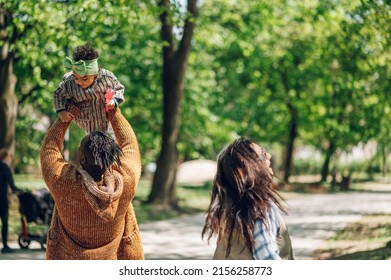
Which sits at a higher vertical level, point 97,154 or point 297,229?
point 97,154

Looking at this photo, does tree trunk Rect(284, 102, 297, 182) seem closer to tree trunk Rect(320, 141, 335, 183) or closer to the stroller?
tree trunk Rect(320, 141, 335, 183)

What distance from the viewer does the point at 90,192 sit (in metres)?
3.52

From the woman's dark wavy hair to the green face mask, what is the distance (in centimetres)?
108

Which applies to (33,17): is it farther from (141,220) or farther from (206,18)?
(206,18)

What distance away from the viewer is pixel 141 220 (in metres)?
15.0

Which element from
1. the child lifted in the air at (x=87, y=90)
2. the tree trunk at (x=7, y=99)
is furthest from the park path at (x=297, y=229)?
the child lifted in the air at (x=87, y=90)

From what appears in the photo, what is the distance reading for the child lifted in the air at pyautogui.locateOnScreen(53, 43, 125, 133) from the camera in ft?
13.5

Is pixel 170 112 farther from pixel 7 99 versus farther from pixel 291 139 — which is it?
pixel 291 139

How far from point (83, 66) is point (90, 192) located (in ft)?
2.97

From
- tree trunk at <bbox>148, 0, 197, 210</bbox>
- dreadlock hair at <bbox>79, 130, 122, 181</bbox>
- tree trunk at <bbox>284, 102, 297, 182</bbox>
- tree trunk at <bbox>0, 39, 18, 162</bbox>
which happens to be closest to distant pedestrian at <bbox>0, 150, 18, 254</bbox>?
tree trunk at <bbox>0, 39, 18, 162</bbox>

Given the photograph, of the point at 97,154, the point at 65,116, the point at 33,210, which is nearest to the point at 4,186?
the point at 33,210

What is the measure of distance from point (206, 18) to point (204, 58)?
19.3 feet

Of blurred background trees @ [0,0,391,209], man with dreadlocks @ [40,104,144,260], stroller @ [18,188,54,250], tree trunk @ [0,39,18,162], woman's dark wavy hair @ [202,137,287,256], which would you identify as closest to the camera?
woman's dark wavy hair @ [202,137,287,256]
